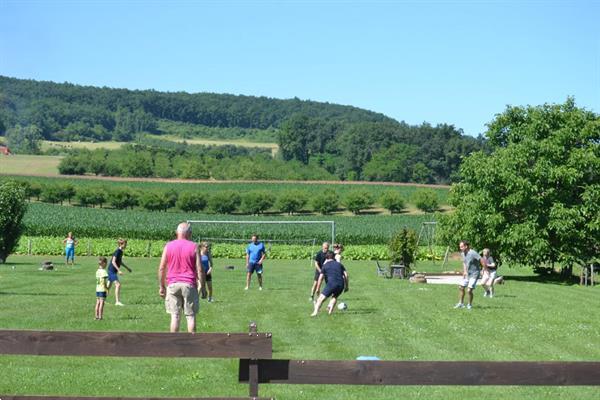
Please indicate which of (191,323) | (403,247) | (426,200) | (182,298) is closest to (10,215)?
(403,247)

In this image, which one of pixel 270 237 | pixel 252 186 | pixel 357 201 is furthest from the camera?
pixel 252 186

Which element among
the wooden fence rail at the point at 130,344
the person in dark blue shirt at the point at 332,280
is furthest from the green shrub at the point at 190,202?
the wooden fence rail at the point at 130,344

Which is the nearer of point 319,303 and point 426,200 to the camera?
point 319,303

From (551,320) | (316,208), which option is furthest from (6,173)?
(551,320)

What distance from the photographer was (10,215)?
45.5m

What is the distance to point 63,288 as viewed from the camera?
99.6 feet

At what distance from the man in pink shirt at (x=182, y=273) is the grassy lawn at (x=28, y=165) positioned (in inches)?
4535

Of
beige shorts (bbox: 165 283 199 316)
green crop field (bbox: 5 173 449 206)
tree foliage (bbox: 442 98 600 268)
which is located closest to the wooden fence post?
beige shorts (bbox: 165 283 199 316)

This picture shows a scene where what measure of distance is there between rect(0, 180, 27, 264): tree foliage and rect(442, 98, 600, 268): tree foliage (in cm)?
2167

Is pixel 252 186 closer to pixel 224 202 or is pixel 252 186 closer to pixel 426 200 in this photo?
pixel 224 202

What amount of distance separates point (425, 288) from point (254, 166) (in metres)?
119

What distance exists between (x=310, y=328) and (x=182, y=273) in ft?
19.3

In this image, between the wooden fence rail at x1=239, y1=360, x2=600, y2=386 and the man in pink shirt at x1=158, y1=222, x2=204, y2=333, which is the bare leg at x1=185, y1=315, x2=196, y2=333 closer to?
the man in pink shirt at x1=158, y1=222, x2=204, y2=333

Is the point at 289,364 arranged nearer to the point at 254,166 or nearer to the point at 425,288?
the point at 425,288
